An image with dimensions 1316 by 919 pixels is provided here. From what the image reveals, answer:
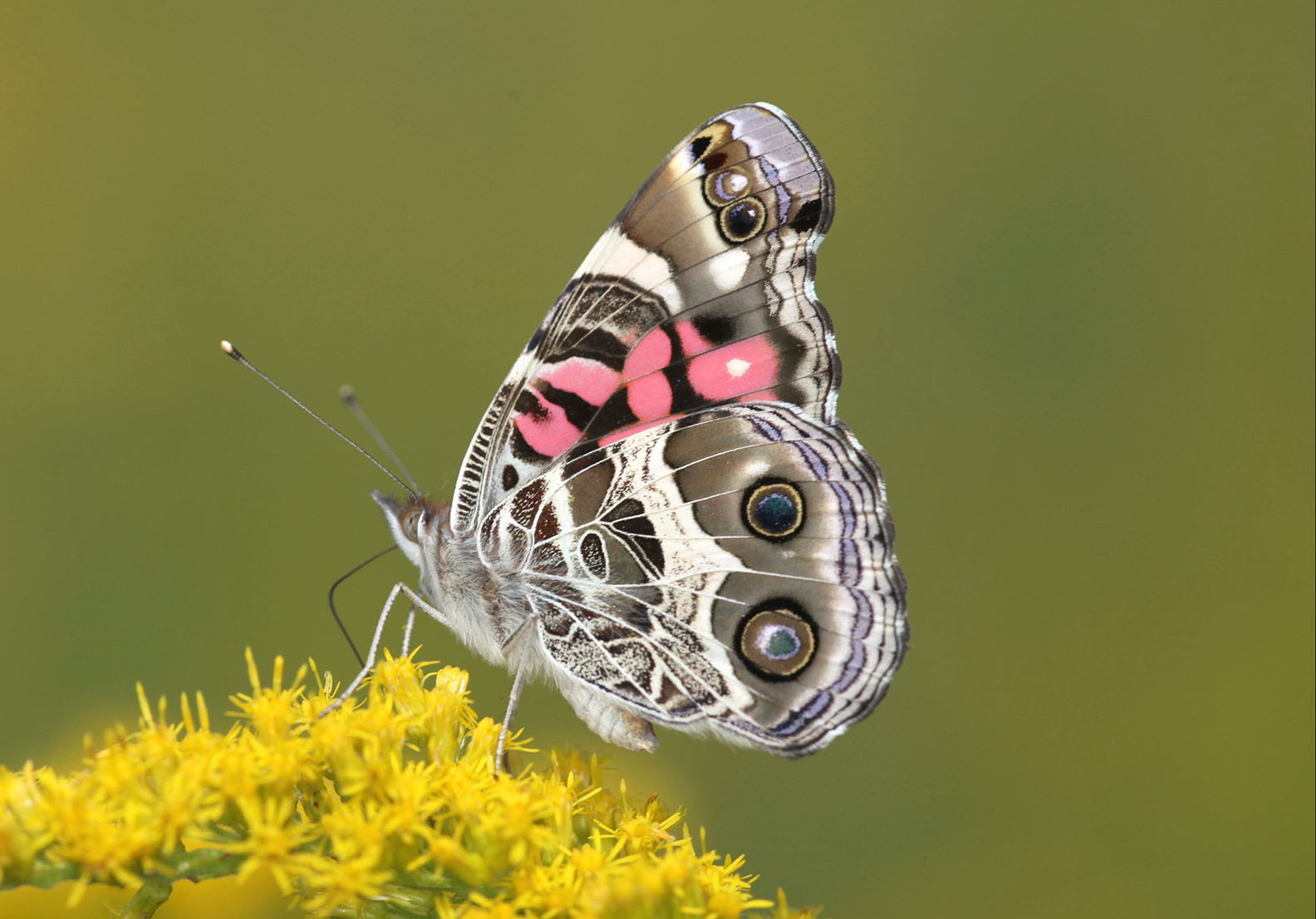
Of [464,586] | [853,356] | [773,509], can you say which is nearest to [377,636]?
[464,586]

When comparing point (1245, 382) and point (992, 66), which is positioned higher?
point (992, 66)

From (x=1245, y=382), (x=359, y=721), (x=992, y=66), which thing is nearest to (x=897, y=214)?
(x=992, y=66)

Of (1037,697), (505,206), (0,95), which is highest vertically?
(0,95)

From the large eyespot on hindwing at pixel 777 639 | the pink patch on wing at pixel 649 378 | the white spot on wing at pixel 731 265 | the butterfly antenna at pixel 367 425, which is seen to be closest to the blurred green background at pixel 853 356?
the butterfly antenna at pixel 367 425

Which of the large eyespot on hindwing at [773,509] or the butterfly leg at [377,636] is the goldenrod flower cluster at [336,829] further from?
the large eyespot on hindwing at [773,509]

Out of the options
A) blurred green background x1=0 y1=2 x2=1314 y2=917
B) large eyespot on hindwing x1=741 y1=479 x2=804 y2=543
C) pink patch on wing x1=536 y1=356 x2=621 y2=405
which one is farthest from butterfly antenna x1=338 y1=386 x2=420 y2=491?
large eyespot on hindwing x1=741 y1=479 x2=804 y2=543

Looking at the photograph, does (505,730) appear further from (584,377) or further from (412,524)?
(584,377)

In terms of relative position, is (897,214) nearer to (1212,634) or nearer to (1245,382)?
(1245,382)
